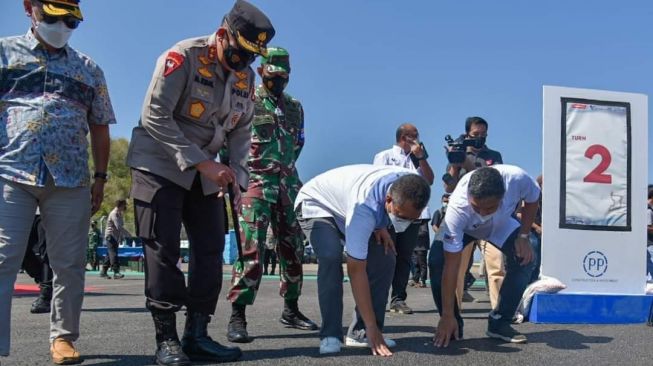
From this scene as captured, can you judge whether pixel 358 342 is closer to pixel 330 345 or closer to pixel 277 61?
pixel 330 345

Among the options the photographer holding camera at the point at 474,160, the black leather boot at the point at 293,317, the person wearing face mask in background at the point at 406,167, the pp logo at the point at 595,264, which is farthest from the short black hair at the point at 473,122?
the black leather boot at the point at 293,317

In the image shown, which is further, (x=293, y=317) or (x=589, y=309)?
(x=589, y=309)

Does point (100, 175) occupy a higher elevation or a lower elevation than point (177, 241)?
higher

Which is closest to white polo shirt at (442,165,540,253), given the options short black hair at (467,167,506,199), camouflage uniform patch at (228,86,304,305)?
short black hair at (467,167,506,199)

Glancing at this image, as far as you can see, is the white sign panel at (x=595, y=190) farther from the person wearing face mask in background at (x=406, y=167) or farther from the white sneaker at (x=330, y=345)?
the white sneaker at (x=330, y=345)

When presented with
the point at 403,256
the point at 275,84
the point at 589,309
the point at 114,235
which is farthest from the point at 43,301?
the point at 114,235

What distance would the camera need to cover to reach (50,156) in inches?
125

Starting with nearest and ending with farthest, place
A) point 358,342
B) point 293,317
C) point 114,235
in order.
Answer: point 358,342
point 293,317
point 114,235

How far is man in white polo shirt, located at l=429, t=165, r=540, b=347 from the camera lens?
3.82m

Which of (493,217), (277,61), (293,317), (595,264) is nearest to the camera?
(493,217)

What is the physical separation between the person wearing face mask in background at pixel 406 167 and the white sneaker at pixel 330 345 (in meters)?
2.20

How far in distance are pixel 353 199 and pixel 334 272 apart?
47 centimetres

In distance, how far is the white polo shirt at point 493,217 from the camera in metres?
3.99

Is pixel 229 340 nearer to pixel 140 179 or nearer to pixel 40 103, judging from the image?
pixel 140 179
